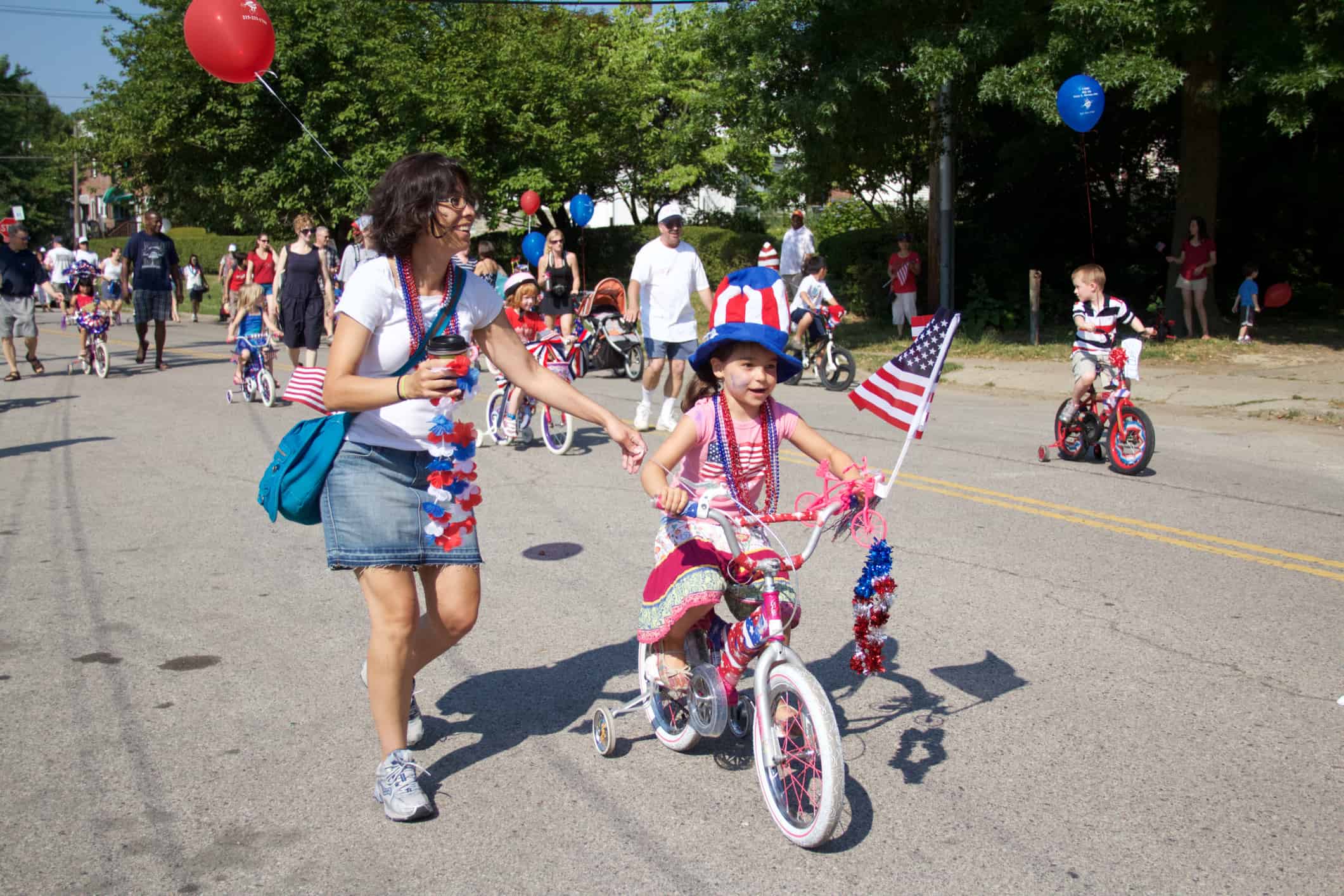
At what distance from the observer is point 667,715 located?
4.29 metres

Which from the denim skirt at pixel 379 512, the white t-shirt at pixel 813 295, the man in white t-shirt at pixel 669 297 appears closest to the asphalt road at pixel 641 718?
the denim skirt at pixel 379 512

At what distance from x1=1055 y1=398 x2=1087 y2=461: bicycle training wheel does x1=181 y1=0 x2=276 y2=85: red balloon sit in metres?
7.45

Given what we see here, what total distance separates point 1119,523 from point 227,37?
318 inches

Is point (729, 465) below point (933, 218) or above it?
below

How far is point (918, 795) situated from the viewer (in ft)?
12.9

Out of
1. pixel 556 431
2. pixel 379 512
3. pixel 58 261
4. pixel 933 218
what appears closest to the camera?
pixel 379 512

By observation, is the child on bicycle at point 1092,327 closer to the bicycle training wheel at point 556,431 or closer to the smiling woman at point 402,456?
the bicycle training wheel at point 556,431

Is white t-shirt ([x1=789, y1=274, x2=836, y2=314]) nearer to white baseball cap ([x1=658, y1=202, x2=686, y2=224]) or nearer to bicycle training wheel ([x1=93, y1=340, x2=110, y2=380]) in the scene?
white baseball cap ([x1=658, y1=202, x2=686, y2=224])

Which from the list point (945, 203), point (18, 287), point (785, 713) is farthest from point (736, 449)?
point (945, 203)

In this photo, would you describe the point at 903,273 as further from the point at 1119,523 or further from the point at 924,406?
the point at 924,406

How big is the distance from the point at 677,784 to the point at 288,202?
3130 cm

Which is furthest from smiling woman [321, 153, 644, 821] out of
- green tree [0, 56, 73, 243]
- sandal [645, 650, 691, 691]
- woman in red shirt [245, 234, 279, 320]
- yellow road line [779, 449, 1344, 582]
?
green tree [0, 56, 73, 243]

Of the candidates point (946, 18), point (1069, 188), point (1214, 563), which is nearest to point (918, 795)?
point (1214, 563)

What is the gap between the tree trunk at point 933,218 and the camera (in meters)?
19.2
